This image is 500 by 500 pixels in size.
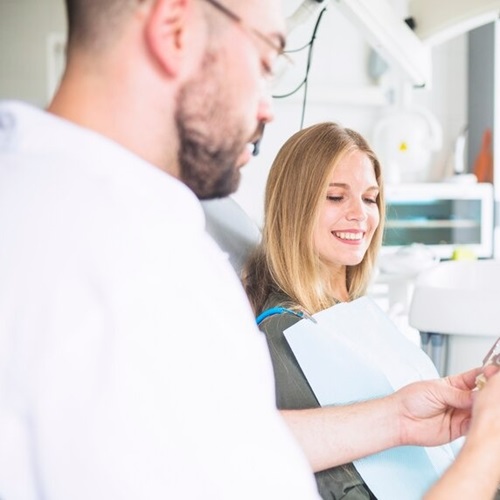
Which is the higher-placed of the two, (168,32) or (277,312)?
(168,32)

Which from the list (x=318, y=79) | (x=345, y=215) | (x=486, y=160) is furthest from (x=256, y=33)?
(x=486, y=160)

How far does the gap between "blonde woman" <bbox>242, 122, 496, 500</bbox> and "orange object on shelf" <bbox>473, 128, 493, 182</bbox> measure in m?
1.72

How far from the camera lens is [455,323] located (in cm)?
129

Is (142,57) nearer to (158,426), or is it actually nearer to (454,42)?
(158,426)

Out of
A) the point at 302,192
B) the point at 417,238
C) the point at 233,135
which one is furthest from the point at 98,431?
the point at 417,238

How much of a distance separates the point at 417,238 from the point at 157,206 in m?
2.15

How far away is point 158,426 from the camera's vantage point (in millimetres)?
417

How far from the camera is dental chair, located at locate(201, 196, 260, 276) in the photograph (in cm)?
120

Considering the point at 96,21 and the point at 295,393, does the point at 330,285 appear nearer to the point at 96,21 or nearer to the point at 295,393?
the point at 295,393

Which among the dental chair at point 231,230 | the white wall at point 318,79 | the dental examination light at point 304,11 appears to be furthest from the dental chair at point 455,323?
the white wall at point 318,79

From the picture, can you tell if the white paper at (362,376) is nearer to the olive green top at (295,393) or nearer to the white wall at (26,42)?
the olive green top at (295,393)

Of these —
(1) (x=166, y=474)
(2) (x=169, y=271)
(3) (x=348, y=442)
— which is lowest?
(3) (x=348, y=442)

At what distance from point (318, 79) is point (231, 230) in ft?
5.55

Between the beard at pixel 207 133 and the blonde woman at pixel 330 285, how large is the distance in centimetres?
44
